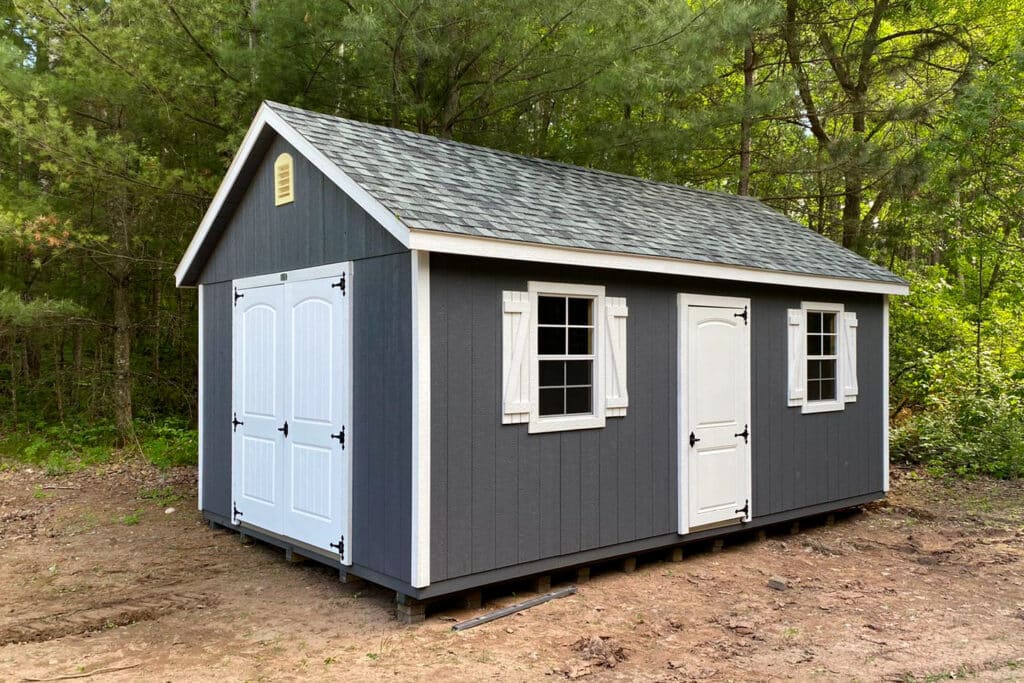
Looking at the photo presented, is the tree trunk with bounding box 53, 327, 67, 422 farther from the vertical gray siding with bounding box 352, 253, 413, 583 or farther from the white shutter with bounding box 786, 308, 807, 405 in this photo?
the white shutter with bounding box 786, 308, 807, 405

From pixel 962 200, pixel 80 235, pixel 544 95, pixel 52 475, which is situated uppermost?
pixel 544 95

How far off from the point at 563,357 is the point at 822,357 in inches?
138

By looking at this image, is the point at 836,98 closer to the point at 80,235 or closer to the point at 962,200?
the point at 962,200

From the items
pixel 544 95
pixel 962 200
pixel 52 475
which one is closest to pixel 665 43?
pixel 544 95

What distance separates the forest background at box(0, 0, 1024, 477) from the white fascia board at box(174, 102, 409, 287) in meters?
2.62

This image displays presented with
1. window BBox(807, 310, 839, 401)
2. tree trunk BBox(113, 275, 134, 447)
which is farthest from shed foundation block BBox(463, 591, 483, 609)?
tree trunk BBox(113, 275, 134, 447)

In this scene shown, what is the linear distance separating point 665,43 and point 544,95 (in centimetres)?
171

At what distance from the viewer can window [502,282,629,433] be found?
577 cm

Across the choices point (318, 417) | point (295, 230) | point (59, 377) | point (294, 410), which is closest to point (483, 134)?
point (295, 230)

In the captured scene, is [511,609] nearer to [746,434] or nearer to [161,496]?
[746,434]

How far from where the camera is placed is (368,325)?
19.0ft

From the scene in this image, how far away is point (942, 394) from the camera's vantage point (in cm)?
1272

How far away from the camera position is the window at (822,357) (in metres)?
7.95

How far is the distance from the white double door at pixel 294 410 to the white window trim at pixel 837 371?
14.9 feet
